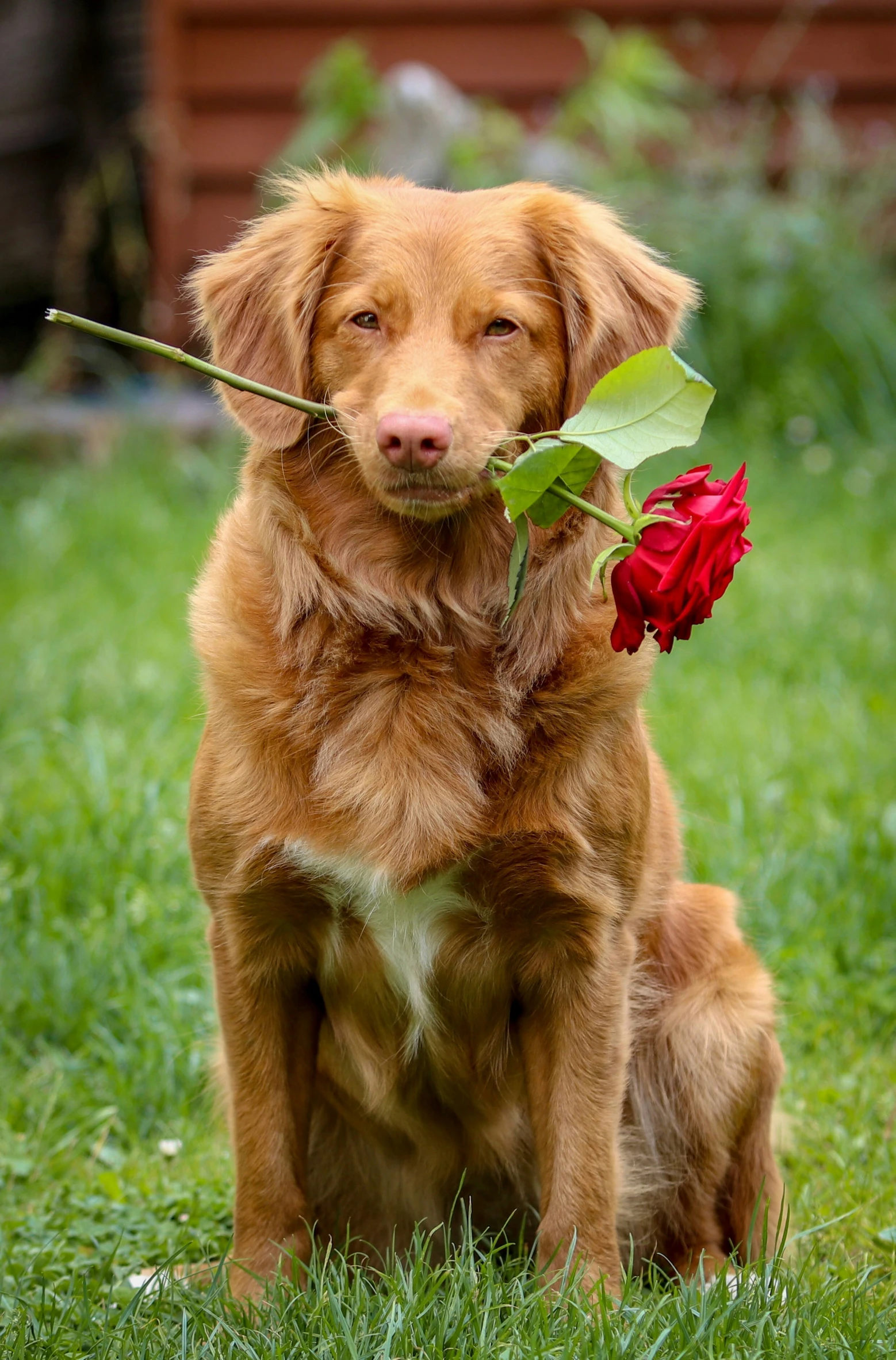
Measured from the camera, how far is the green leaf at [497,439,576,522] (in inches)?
75.9

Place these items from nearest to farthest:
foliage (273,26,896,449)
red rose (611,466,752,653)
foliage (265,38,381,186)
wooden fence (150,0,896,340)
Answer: red rose (611,466,752,653) → foliage (273,26,896,449) → foliage (265,38,381,186) → wooden fence (150,0,896,340)

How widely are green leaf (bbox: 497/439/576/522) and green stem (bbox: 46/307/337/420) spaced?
15.3 inches

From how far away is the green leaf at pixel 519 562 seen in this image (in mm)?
1993

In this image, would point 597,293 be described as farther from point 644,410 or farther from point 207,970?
point 207,970

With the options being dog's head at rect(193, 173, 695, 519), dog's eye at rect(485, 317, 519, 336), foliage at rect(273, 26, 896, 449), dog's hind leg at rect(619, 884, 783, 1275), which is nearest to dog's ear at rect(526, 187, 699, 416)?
dog's head at rect(193, 173, 695, 519)

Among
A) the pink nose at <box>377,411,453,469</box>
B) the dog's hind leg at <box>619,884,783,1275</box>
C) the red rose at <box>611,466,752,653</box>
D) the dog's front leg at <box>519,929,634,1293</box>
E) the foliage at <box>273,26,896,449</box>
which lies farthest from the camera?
the foliage at <box>273,26,896,449</box>

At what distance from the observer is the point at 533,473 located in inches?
76.4

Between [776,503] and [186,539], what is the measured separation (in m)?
2.48

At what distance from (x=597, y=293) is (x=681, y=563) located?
673 mm

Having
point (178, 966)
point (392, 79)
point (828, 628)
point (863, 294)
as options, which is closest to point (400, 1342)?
point (178, 966)

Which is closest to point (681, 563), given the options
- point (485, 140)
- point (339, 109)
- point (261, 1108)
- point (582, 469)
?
point (582, 469)

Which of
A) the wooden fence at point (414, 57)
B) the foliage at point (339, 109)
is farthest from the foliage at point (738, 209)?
the wooden fence at point (414, 57)

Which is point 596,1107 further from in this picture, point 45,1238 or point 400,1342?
point 45,1238

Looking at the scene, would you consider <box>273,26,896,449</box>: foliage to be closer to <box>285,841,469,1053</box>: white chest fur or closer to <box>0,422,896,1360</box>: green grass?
<box>0,422,896,1360</box>: green grass
